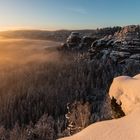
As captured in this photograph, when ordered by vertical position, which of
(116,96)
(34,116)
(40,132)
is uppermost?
(116,96)

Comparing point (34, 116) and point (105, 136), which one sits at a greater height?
point (105, 136)

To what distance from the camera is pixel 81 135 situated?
61.7 ft

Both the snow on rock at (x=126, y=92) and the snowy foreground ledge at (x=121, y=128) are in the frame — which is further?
the snow on rock at (x=126, y=92)

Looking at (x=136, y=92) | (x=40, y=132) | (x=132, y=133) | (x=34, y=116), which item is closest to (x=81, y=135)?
(x=132, y=133)

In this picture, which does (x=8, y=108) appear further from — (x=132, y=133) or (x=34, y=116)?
(x=132, y=133)

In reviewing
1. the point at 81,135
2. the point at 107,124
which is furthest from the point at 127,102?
the point at 81,135

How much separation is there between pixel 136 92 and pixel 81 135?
8.01 metres

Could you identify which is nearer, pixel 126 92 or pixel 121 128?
pixel 121 128

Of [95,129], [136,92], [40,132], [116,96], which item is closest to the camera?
[95,129]

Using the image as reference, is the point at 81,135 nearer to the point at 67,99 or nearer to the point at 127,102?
the point at 127,102

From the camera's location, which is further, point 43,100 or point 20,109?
point 43,100

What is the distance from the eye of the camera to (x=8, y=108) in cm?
16775

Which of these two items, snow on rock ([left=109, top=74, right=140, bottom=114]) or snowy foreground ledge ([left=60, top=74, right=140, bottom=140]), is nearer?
snowy foreground ledge ([left=60, top=74, right=140, bottom=140])

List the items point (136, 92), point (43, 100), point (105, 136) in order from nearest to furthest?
1. point (105, 136)
2. point (136, 92)
3. point (43, 100)
